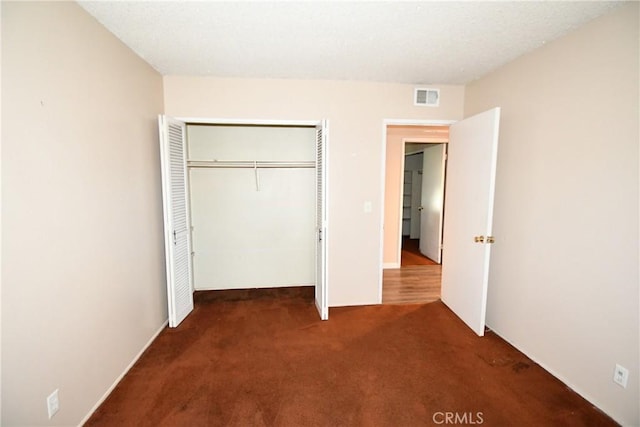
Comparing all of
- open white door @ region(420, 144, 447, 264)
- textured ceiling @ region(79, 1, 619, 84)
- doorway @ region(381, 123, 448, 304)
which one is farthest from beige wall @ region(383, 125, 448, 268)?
textured ceiling @ region(79, 1, 619, 84)

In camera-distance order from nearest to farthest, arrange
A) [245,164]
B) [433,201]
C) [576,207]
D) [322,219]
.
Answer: [576,207]
[322,219]
[245,164]
[433,201]

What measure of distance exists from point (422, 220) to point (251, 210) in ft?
12.2

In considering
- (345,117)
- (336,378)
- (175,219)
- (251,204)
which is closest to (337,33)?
(345,117)

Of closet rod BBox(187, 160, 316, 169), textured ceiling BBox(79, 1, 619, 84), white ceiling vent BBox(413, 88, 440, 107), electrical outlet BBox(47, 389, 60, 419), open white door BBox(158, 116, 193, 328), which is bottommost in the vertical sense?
electrical outlet BBox(47, 389, 60, 419)

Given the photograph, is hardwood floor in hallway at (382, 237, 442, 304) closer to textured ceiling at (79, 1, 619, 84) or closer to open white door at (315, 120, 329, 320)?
open white door at (315, 120, 329, 320)

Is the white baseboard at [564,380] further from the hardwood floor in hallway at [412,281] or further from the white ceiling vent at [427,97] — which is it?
the white ceiling vent at [427,97]

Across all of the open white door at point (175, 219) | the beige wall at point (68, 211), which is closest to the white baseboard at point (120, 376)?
the beige wall at point (68, 211)

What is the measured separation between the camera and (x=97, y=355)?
2018 millimetres

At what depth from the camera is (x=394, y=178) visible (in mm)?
4961

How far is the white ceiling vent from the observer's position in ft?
11.1

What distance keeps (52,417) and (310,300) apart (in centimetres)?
254

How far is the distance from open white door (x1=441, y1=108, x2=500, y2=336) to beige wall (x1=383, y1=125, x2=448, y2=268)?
1.49 m

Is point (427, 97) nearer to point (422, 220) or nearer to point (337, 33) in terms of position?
point (337, 33)

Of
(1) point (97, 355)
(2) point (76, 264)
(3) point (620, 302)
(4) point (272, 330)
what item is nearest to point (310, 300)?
(4) point (272, 330)
